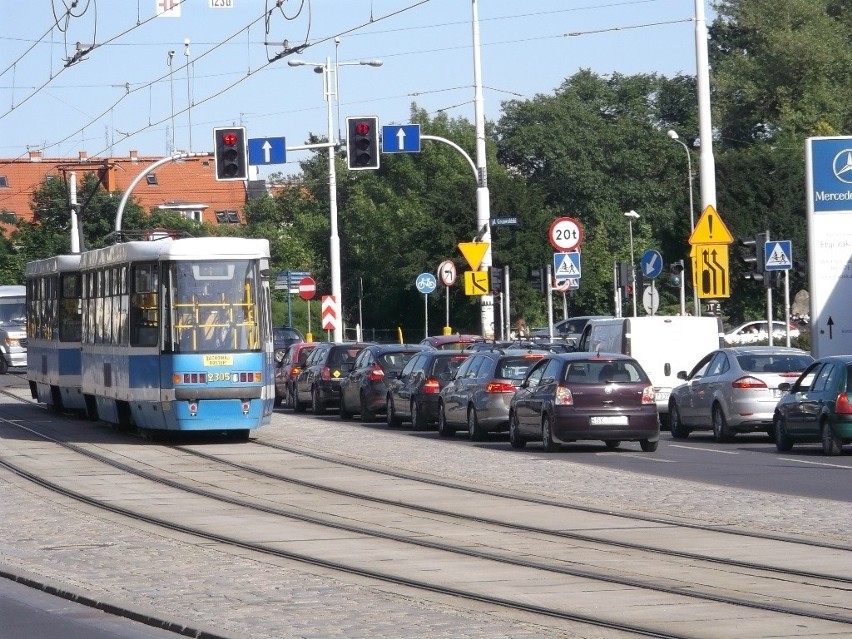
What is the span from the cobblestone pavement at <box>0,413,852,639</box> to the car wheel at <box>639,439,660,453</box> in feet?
6.43

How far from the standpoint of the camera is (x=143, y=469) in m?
23.1

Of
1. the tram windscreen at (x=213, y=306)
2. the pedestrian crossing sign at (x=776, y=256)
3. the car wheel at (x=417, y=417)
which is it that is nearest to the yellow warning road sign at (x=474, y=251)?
the pedestrian crossing sign at (x=776, y=256)

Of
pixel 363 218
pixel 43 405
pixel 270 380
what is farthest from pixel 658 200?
pixel 270 380

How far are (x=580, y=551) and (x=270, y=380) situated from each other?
13.8 metres

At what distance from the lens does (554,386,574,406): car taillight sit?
24.6 metres

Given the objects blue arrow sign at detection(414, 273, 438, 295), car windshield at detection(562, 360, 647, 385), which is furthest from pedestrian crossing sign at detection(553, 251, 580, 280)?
blue arrow sign at detection(414, 273, 438, 295)

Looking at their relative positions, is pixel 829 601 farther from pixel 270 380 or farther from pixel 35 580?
pixel 270 380

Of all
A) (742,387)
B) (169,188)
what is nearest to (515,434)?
(742,387)

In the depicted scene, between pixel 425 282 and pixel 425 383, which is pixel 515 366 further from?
pixel 425 282

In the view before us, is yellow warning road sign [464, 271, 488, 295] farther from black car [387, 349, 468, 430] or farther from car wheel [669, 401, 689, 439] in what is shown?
car wheel [669, 401, 689, 439]

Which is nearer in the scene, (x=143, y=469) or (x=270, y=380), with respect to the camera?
(x=143, y=469)

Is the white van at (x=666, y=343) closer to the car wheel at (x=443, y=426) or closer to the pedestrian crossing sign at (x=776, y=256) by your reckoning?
the car wheel at (x=443, y=426)

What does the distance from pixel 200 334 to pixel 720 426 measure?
28.5 ft

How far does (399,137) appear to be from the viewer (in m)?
41.3
